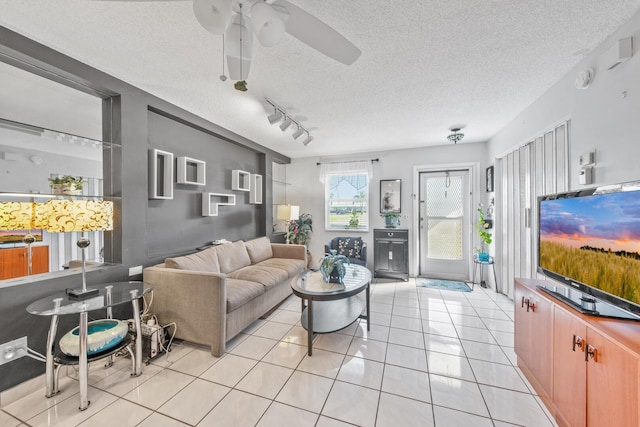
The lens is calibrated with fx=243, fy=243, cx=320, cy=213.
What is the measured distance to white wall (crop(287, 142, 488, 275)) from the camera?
4.36 metres

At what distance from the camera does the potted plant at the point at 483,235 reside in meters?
3.82

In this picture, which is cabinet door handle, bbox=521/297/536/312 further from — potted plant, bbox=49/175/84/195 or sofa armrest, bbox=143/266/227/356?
potted plant, bbox=49/175/84/195

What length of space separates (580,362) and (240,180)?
4.11 meters

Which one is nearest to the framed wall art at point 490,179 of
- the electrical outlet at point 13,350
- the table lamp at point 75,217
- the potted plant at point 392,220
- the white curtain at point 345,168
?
the potted plant at point 392,220

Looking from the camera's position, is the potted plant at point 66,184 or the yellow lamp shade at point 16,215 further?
the potted plant at point 66,184

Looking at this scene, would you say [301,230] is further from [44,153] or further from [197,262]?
[44,153]

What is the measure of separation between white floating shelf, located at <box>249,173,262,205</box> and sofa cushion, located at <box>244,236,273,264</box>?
0.73 metres

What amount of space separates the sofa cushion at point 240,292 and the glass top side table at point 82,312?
2.19ft

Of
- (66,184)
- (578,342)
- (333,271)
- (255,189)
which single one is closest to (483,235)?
(333,271)

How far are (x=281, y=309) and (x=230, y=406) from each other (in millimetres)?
1587

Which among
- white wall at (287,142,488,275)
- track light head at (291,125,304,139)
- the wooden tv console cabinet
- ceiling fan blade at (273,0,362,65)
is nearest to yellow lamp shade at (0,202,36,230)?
ceiling fan blade at (273,0,362,65)

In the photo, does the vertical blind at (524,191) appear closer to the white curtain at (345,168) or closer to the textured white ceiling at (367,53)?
the textured white ceiling at (367,53)

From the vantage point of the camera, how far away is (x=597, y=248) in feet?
4.43

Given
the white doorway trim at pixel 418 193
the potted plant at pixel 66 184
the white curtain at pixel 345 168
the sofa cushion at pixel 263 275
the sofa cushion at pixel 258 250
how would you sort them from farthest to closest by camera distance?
the white curtain at pixel 345 168, the white doorway trim at pixel 418 193, the sofa cushion at pixel 258 250, the sofa cushion at pixel 263 275, the potted plant at pixel 66 184
